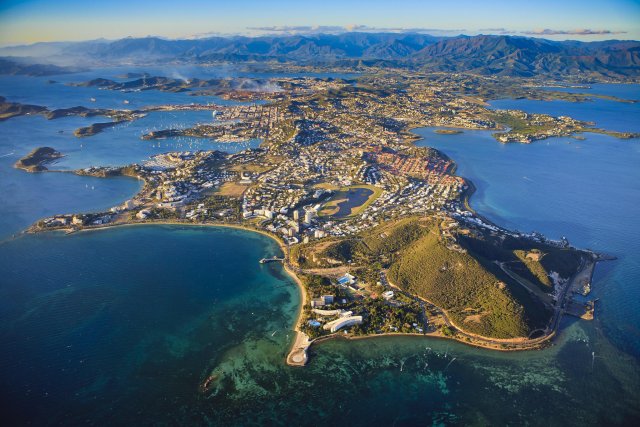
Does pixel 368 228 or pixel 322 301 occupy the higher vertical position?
pixel 368 228

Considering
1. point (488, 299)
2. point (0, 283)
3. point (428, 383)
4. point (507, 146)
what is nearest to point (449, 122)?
point (507, 146)

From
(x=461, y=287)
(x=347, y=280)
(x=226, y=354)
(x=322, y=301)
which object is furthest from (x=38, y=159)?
(x=461, y=287)

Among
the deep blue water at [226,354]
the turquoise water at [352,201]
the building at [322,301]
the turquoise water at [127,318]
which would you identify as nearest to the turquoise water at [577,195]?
the deep blue water at [226,354]

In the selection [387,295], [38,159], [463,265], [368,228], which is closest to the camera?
[387,295]

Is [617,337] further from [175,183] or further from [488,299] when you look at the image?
[175,183]

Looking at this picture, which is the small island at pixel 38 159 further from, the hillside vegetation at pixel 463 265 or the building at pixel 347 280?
the building at pixel 347 280

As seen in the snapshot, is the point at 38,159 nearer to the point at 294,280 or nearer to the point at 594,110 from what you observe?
the point at 294,280

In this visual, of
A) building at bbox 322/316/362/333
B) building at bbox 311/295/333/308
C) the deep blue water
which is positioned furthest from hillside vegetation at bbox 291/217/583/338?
building at bbox 322/316/362/333
